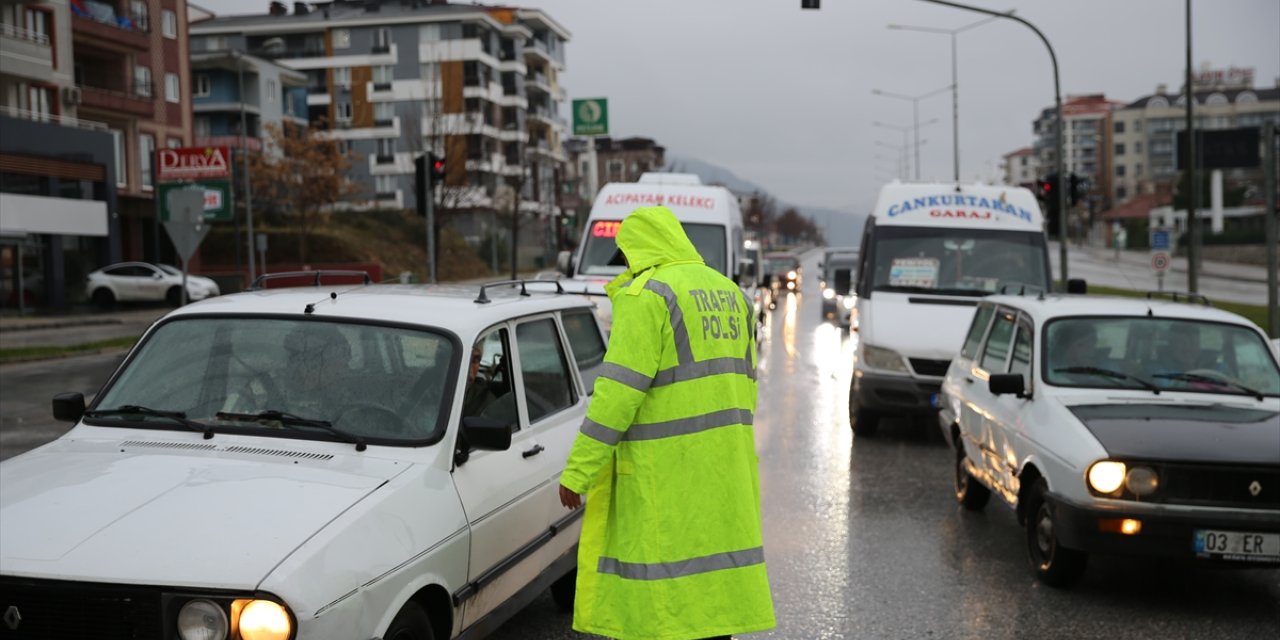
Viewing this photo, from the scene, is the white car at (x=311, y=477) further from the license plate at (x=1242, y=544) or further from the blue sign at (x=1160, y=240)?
the blue sign at (x=1160, y=240)

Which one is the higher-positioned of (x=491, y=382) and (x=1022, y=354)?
(x=491, y=382)

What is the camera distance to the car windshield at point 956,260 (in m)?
13.6

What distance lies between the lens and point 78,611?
3.45 metres

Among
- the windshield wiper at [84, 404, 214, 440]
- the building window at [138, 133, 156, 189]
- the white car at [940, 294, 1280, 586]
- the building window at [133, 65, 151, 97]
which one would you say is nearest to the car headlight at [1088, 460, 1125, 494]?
the white car at [940, 294, 1280, 586]

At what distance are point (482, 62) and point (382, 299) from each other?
3027 inches

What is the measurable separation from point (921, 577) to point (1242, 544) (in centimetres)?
166

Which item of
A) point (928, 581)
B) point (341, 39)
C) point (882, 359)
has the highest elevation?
point (341, 39)

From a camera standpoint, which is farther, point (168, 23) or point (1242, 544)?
point (168, 23)

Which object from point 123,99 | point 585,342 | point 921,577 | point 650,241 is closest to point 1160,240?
point 921,577

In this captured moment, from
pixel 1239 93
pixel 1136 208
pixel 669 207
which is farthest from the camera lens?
pixel 1239 93

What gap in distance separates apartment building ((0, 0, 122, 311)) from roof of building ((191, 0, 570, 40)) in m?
38.4

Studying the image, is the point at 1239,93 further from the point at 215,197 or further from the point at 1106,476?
the point at 1106,476

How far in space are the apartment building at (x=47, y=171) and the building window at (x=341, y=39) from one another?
39.9 metres

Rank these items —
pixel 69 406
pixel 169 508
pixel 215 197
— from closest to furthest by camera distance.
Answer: pixel 169 508, pixel 69 406, pixel 215 197
